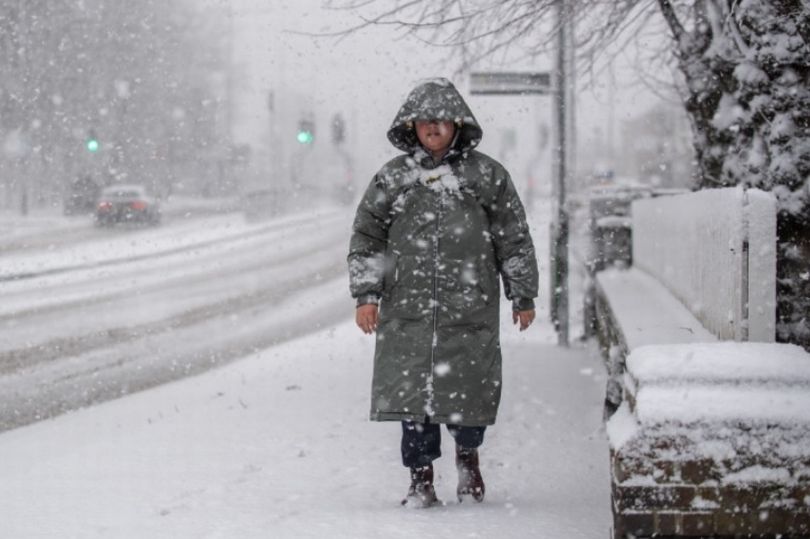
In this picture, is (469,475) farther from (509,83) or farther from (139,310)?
(139,310)

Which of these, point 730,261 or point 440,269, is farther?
point 440,269

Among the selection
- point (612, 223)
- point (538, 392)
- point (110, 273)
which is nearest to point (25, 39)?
point (110, 273)

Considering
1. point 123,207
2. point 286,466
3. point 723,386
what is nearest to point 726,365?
point 723,386

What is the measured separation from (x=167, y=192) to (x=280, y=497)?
51.5 meters

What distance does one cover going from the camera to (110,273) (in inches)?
760

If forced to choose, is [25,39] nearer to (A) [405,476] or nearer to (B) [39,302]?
(B) [39,302]

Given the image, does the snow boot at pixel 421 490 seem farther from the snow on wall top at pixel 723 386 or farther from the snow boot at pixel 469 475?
→ the snow on wall top at pixel 723 386

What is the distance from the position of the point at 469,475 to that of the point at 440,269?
3.07ft

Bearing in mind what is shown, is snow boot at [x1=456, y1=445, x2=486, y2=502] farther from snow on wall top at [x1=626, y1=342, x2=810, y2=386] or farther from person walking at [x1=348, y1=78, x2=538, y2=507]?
snow on wall top at [x1=626, y1=342, x2=810, y2=386]

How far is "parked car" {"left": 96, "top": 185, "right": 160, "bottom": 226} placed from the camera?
110 feet

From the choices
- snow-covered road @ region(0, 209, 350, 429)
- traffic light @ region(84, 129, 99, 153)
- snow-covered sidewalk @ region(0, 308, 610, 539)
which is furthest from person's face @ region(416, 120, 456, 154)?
traffic light @ region(84, 129, 99, 153)

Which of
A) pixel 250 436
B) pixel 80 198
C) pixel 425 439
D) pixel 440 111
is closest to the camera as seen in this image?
pixel 440 111

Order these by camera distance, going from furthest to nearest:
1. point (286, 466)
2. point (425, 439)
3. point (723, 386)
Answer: point (286, 466)
point (425, 439)
point (723, 386)

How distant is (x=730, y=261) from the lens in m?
4.11
